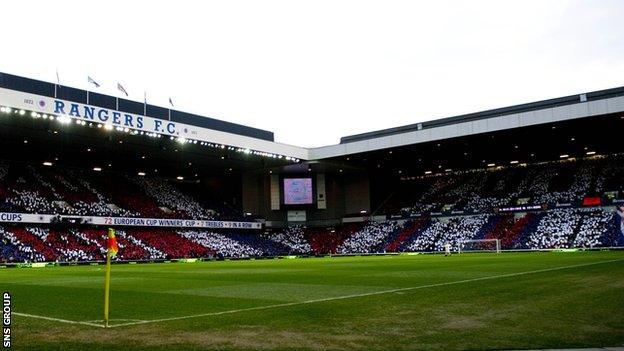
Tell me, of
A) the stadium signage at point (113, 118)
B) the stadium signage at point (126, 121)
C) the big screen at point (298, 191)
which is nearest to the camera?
the stadium signage at point (126, 121)

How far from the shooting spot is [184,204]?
2741 inches

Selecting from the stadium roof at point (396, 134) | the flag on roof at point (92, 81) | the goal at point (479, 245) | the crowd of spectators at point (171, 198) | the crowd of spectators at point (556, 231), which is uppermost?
the flag on roof at point (92, 81)

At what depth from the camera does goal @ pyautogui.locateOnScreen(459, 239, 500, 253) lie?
5828 centimetres

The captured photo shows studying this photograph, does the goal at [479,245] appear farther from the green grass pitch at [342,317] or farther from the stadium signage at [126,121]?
the green grass pitch at [342,317]

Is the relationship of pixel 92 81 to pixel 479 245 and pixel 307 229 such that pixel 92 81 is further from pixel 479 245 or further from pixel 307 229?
pixel 479 245

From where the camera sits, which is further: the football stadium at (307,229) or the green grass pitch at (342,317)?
A: the football stadium at (307,229)

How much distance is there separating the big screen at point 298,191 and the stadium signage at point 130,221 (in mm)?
5233

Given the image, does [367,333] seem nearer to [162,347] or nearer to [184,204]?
[162,347]

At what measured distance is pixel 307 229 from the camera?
7575cm

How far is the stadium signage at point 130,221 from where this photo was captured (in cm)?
4869

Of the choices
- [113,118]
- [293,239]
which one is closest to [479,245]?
[293,239]

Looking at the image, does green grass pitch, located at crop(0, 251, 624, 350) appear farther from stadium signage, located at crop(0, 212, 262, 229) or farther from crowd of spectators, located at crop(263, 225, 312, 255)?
crowd of spectators, located at crop(263, 225, 312, 255)

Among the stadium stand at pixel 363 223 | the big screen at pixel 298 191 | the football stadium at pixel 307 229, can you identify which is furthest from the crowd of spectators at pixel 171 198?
the big screen at pixel 298 191

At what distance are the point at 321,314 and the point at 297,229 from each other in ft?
211
